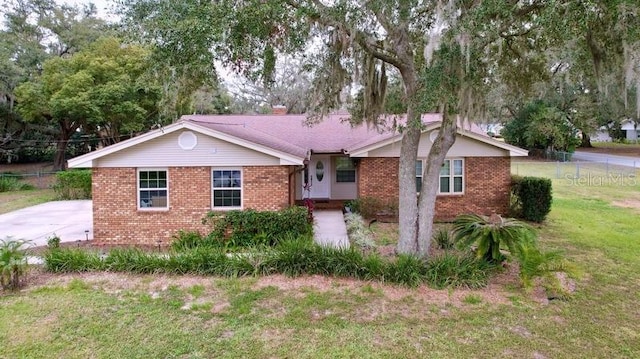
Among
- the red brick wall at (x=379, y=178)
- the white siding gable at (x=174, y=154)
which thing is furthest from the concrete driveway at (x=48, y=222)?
the red brick wall at (x=379, y=178)

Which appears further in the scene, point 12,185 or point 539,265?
point 12,185

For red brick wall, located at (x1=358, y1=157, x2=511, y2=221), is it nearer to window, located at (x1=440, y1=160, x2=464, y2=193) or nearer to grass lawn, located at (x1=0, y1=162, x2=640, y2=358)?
window, located at (x1=440, y1=160, x2=464, y2=193)

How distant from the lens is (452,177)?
14289mm

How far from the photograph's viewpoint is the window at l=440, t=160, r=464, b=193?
46.8 feet

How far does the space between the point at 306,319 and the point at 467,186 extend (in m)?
9.81

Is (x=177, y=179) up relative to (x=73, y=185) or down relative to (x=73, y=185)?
up

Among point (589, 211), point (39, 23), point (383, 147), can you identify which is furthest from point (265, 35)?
point (39, 23)

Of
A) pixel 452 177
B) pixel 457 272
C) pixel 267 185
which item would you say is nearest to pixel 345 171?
pixel 452 177

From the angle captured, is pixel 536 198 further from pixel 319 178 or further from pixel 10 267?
pixel 10 267

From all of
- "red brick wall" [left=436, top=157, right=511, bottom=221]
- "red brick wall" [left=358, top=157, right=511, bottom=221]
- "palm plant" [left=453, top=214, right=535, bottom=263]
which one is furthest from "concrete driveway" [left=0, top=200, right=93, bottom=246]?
"red brick wall" [left=436, top=157, right=511, bottom=221]

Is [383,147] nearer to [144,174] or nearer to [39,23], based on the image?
[144,174]

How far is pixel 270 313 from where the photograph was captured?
636 centimetres

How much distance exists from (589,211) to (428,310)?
12218 mm

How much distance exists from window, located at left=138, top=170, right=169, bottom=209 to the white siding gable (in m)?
0.33
